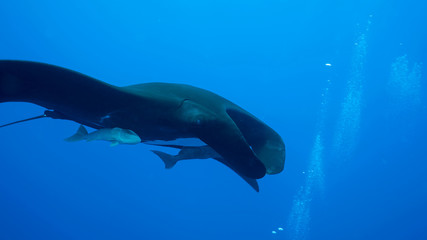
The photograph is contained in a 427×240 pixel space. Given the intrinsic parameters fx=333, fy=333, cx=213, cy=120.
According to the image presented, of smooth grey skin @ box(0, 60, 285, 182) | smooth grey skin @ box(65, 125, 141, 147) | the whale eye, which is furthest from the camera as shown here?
smooth grey skin @ box(65, 125, 141, 147)

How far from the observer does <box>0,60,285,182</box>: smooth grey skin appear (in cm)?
248

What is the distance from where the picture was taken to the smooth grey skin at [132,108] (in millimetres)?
2484

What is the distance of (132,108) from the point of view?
2.74 m

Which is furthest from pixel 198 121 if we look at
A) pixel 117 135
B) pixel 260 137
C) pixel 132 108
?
pixel 260 137

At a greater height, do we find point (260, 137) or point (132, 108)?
point (260, 137)

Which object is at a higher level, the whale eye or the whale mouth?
the whale mouth

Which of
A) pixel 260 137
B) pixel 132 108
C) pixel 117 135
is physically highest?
pixel 260 137

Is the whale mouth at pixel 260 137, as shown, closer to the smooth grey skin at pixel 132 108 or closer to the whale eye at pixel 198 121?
the smooth grey skin at pixel 132 108

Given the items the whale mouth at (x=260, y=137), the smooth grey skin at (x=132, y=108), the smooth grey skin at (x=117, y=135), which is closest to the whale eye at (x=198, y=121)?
the smooth grey skin at (x=132, y=108)

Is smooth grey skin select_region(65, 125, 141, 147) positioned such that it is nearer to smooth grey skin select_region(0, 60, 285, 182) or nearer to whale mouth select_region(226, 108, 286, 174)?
smooth grey skin select_region(0, 60, 285, 182)

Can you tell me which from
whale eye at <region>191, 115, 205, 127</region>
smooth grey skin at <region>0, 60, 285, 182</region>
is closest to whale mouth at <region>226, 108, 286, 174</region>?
smooth grey skin at <region>0, 60, 285, 182</region>

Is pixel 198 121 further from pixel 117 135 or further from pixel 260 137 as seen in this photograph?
pixel 260 137

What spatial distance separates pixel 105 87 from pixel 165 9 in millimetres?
27667

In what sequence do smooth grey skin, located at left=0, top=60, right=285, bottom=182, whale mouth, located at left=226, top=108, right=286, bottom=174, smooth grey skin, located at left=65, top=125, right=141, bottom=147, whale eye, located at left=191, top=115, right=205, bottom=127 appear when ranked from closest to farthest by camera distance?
smooth grey skin, located at left=0, top=60, right=285, bottom=182
whale eye, located at left=191, top=115, right=205, bottom=127
smooth grey skin, located at left=65, top=125, right=141, bottom=147
whale mouth, located at left=226, top=108, right=286, bottom=174
